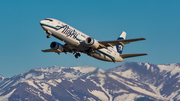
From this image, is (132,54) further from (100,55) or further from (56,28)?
(56,28)

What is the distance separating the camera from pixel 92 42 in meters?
56.9

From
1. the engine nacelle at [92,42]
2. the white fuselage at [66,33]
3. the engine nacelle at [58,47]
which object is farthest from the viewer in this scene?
the engine nacelle at [58,47]

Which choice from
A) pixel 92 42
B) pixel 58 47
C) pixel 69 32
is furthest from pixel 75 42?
pixel 58 47

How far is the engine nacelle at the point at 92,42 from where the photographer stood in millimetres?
56750

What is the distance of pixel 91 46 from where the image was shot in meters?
57.3

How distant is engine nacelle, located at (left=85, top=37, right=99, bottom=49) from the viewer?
2234 inches

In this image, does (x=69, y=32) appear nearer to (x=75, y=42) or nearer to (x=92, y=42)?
(x=75, y=42)

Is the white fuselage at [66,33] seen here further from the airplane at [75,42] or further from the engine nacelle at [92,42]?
the engine nacelle at [92,42]

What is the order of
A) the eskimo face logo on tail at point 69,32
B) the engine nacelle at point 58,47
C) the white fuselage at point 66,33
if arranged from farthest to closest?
the engine nacelle at point 58,47
the eskimo face logo on tail at point 69,32
the white fuselage at point 66,33

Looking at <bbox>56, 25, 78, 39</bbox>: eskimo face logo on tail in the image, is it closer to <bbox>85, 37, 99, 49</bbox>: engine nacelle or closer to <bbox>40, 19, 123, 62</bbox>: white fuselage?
<bbox>40, 19, 123, 62</bbox>: white fuselage

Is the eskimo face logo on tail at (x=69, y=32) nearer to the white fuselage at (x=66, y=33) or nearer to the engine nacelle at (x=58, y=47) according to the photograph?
Result: the white fuselage at (x=66, y=33)

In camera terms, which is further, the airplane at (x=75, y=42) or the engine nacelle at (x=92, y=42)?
the engine nacelle at (x=92, y=42)

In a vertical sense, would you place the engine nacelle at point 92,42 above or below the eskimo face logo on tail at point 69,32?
below

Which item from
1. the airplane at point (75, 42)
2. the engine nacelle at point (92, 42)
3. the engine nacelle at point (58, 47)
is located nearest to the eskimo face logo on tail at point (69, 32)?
the airplane at point (75, 42)
